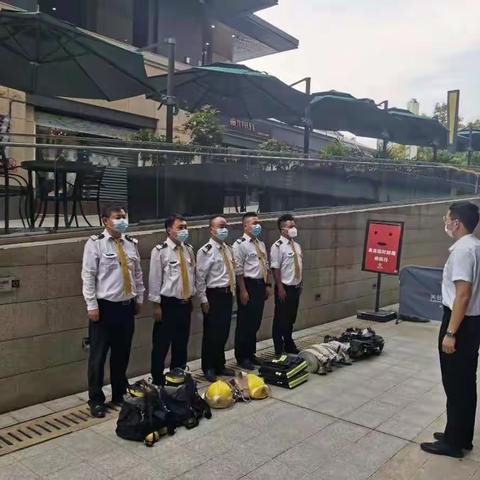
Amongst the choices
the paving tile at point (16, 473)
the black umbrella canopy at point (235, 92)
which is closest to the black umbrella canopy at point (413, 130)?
the black umbrella canopy at point (235, 92)

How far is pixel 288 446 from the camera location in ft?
13.0

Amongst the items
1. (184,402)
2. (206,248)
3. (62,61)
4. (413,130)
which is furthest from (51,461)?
(413,130)

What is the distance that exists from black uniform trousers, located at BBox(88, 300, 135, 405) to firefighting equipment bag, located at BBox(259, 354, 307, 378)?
1552mm

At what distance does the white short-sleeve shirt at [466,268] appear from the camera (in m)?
3.68

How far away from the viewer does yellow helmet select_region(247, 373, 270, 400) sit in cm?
493

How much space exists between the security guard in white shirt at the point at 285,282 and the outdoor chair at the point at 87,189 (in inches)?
88.5

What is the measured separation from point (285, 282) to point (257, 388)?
1.72 metres

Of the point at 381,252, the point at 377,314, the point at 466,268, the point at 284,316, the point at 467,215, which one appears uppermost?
the point at 467,215

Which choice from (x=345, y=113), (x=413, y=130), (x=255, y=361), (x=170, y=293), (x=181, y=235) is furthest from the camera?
(x=413, y=130)

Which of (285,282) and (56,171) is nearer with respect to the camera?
(56,171)

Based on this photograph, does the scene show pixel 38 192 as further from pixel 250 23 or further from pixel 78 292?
pixel 250 23

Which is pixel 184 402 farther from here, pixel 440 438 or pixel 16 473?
pixel 440 438

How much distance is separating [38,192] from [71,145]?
580 millimetres

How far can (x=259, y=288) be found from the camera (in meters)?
6.01
